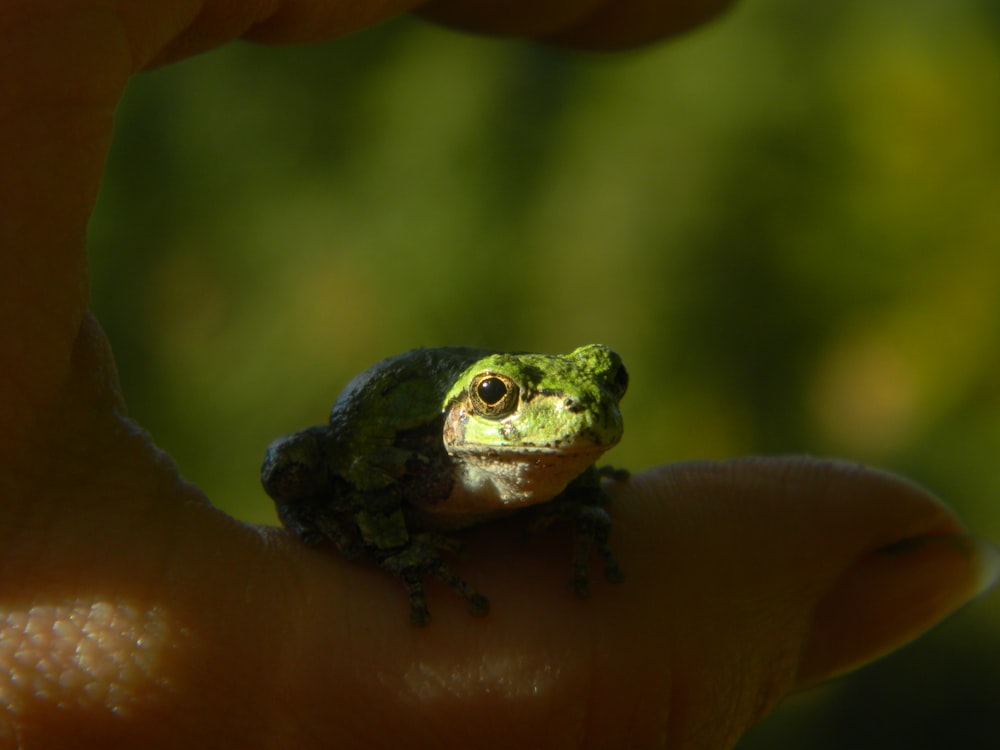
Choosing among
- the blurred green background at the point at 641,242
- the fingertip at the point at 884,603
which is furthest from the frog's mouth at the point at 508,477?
the blurred green background at the point at 641,242

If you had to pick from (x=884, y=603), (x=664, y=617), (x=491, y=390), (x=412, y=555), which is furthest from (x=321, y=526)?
(x=884, y=603)

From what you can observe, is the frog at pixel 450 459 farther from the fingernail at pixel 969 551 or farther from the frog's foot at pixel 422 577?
the fingernail at pixel 969 551

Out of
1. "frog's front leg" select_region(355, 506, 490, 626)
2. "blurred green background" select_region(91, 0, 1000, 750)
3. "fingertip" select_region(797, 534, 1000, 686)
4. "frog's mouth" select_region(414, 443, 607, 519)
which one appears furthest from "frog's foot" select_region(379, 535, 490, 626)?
"blurred green background" select_region(91, 0, 1000, 750)

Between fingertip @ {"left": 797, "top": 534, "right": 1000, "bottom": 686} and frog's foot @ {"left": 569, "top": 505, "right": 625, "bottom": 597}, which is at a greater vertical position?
frog's foot @ {"left": 569, "top": 505, "right": 625, "bottom": 597}

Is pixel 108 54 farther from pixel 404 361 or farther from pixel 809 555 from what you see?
pixel 809 555

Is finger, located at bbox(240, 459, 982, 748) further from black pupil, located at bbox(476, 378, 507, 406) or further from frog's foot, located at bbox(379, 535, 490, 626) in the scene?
black pupil, located at bbox(476, 378, 507, 406)

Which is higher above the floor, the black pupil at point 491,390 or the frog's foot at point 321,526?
the black pupil at point 491,390
